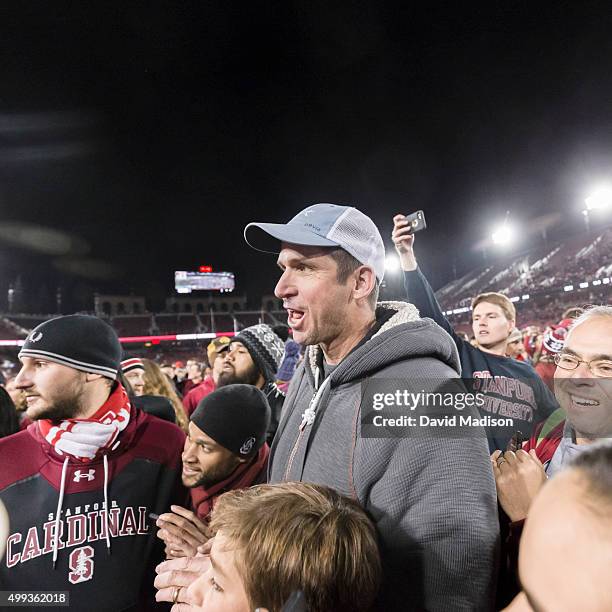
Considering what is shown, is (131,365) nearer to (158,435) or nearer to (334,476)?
(158,435)

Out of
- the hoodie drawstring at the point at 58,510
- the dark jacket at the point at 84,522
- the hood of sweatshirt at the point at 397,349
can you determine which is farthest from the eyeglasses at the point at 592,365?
the hoodie drawstring at the point at 58,510

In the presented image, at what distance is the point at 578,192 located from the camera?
31391 mm

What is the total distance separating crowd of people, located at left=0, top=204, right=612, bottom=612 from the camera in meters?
1.08

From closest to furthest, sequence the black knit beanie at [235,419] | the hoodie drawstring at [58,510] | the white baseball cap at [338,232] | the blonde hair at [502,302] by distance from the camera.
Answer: the white baseball cap at [338,232] < the hoodie drawstring at [58,510] < the black knit beanie at [235,419] < the blonde hair at [502,302]

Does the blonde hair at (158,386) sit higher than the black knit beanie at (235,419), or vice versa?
the blonde hair at (158,386)

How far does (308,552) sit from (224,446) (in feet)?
4.59

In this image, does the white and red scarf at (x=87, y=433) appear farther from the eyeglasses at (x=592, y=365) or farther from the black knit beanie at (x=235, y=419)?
the eyeglasses at (x=592, y=365)

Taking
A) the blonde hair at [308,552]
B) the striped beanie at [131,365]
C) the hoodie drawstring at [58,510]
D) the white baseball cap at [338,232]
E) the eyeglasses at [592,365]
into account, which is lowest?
the blonde hair at [308,552]

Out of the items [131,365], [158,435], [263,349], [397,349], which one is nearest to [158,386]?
[131,365]

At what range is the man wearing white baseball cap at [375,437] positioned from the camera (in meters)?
1.11

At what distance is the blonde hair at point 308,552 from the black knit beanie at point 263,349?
3149 mm

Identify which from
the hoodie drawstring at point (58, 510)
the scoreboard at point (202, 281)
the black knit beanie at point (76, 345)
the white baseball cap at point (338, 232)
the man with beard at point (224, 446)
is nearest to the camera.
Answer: the white baseball cap at point (338, 232)

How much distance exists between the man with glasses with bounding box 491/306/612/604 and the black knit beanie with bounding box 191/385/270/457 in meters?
1.49

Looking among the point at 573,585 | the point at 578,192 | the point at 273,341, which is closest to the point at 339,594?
the point at 573,585
